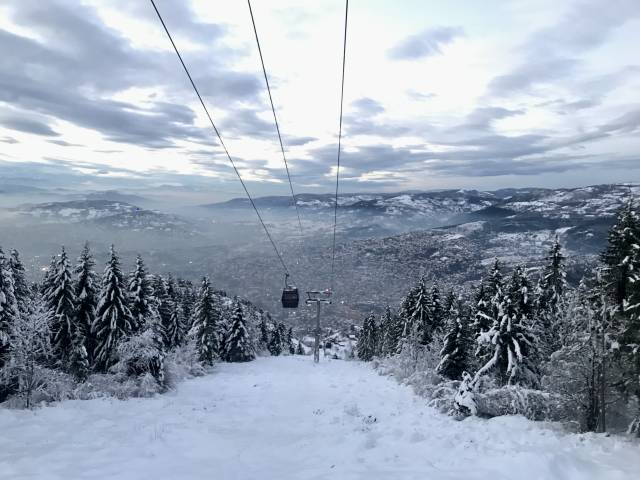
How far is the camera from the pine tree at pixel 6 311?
72.8ft

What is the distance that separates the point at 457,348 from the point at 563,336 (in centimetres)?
847

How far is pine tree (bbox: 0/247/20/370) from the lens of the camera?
72.8 feet

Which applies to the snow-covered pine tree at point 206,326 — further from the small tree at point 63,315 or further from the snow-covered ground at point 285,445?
the snow-covered ground at point 285,445

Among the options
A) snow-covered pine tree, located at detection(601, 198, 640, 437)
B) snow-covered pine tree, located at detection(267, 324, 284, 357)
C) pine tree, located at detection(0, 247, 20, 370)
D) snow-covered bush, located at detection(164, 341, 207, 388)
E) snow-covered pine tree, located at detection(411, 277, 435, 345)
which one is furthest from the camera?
snow-covered pine tree, located at detection(267, 324, 284, 357)

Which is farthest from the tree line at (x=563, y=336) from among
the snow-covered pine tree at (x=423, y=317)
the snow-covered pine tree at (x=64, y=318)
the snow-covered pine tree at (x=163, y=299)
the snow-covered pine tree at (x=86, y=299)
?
the snow-covered pine tree at (x=163, y=299)

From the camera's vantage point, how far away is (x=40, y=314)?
894 inches

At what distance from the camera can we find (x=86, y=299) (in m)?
33.2

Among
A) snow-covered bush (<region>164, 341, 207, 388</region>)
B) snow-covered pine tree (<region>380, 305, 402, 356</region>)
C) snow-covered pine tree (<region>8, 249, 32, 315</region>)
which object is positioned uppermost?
snow-covered pine tree (<region>8, 249, 32, 315</region>)

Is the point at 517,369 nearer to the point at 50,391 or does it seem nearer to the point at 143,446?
the point at 143,446

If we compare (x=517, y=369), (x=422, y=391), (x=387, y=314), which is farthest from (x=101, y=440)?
(x=387, y=314)

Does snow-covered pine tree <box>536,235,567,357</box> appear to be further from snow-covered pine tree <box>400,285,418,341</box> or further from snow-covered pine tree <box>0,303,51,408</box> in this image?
snow-covered pine tree <box>0,303,51,408</box>

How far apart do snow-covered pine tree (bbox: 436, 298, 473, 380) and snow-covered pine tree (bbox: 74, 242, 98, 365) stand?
1202 inches

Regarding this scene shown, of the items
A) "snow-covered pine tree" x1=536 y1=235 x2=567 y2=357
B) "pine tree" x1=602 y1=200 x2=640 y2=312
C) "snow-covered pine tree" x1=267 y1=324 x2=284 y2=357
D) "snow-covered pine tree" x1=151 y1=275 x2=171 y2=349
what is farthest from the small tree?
"snow-covered pine tree" x1=267 y1=324 x2=284 y2=357

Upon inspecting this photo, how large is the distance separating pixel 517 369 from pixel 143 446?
2255cm
